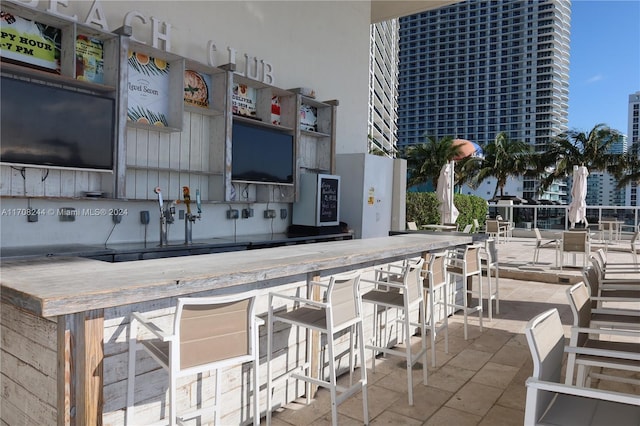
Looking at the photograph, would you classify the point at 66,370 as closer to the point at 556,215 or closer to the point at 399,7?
the point at 399,7

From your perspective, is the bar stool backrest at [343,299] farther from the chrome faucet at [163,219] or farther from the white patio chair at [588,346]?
the chrome faucet at [163,219]

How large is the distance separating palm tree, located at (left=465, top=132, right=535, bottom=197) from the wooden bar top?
30514 millimetres

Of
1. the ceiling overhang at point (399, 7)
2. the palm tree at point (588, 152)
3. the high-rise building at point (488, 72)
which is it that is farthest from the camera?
the high-rise building at point (488, 72)

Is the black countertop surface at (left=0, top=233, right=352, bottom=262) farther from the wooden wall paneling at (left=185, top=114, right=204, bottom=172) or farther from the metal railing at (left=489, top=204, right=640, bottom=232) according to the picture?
the metal railing at (left=489, top=204, right=640, bottom=232)

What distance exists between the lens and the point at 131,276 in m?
1.92

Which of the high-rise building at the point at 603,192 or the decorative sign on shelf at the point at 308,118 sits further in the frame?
the high-rise building at the point at 603,192

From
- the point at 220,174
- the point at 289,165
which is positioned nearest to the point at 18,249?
the point at 220,174

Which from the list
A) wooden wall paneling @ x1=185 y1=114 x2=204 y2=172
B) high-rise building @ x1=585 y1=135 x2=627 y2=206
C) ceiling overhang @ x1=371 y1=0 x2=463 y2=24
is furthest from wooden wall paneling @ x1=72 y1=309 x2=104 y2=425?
high-rise building @ x1=585 y1=135 x2=627 y2=206

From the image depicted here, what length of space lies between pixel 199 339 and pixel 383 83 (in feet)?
164

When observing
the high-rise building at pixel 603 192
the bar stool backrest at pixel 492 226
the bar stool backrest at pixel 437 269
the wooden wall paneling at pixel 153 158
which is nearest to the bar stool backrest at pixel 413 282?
the bar stool backrest at pixel 437 269

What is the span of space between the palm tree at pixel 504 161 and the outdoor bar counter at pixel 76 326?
3129cm

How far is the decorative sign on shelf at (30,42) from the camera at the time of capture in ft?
11.4

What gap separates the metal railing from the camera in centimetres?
1330

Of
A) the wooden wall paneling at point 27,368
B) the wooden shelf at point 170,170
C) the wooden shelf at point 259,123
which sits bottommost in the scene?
the wooden wall paneling at point 27,368
